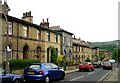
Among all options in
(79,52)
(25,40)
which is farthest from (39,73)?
(79,52)

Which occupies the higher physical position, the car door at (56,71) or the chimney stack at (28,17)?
the chimney stack at (28,17)

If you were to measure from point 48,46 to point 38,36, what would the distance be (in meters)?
3.44

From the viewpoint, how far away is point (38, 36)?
128ft

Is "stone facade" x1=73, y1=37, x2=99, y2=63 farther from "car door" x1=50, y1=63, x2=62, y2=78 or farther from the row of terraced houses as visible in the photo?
"car door" x1=50, y1=63, x2=62, y2=78

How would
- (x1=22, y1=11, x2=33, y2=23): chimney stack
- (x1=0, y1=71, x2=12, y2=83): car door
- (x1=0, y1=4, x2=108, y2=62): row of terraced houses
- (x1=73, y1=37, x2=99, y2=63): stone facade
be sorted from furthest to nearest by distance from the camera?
(x1=73, y1=37, x2=99, y2=63): stone facade
(x1=22, y1=11, x2=33, y2=23): chimney stack
(x1=0, y1=4, x2=108, y2=62): row of terraced houses
(x1=0, y1=71, x2=12, y2=83): car door

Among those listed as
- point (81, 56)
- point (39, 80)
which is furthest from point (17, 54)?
point (81, 56)

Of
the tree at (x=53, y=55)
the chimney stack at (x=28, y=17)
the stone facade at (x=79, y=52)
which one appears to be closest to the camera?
the chimney stack at (x=28, y=17)

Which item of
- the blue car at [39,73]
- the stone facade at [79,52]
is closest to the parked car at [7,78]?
the blue car at [39,73]

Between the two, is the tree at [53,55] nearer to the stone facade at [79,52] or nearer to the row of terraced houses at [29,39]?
the row of terraced houses at [29,39]

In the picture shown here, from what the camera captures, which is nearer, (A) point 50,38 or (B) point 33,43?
(B) point 33,43

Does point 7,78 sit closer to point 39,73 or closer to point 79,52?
point 39,73

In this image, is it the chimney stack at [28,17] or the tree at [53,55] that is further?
the tree at [53,55]

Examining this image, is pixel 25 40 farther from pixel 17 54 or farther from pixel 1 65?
pixel 1 65

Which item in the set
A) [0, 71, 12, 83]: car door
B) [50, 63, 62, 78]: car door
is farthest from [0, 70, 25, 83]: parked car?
[50, 63, 62, 78]: car door
